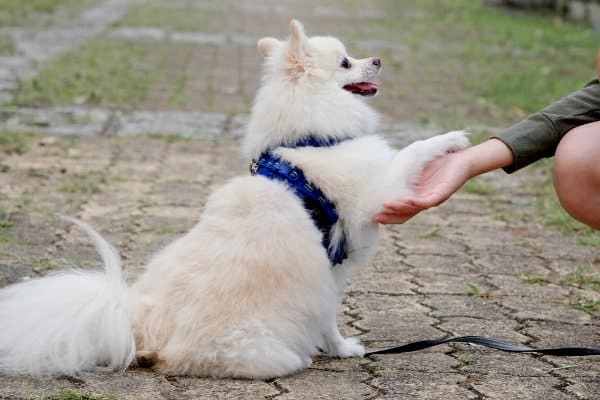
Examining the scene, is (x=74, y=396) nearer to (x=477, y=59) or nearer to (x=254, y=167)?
(x=254, y=167)

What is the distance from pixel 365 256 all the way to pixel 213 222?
586 mm

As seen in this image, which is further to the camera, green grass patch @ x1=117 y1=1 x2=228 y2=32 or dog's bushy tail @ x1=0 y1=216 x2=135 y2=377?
green grass patch @ x1=117 y1=1 x2=228 y2=32

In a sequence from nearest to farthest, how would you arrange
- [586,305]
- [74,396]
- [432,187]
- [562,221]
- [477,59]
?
[74,396] → [432,187] → [586,305] → [562,221] → [477,59]

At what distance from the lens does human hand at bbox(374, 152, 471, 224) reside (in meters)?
3.67

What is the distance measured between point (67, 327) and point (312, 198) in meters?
0.95

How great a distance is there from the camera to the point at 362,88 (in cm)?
421

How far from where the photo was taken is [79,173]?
6.95 m

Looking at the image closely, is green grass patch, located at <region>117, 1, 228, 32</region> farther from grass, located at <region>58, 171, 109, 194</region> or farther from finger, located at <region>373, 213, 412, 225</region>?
finger, located at <region>373, 213, 412, 225</region>

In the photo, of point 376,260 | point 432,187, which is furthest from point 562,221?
point 432,187

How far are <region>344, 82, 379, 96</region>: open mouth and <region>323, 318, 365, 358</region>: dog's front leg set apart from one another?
932 millimetres

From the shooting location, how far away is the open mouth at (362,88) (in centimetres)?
419

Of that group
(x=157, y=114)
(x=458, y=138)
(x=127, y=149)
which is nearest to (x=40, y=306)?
(x=458, y=138)

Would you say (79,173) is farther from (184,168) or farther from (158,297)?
(158,297)

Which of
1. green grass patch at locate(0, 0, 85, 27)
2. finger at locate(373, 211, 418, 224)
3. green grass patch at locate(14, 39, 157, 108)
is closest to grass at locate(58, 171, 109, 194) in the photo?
green grass patch at locate(14, 39, 157, 108)
